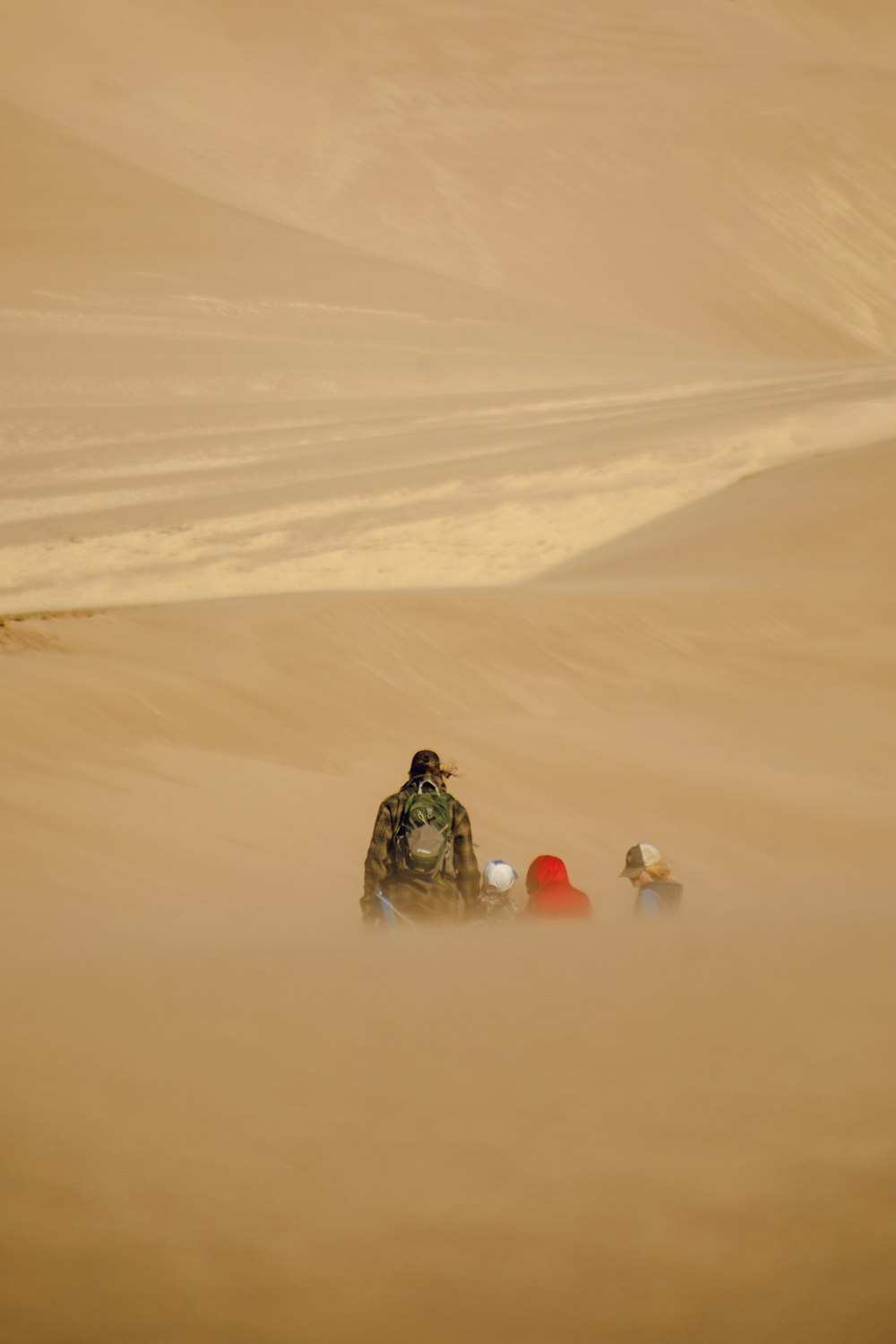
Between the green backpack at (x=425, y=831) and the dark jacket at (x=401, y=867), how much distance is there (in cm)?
4

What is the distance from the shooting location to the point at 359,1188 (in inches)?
133

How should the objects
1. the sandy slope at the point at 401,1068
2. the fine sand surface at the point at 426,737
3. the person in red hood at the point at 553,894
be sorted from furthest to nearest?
the person in red hood at the point at 553,894 → the fine sand surface at the point at 426,737 → the sandy slope at the point at 401,1068

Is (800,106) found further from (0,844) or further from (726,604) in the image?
(0,844)

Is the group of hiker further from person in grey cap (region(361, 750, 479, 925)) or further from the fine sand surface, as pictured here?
the fine sand surface

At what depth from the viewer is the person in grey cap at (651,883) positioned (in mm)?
6473

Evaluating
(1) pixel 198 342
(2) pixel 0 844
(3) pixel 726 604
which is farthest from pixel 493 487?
(2) pixel 0 844

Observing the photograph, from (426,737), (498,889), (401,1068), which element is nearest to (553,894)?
(498,889)

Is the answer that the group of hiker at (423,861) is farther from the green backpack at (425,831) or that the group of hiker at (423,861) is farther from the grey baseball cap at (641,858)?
the grey baseball cap at (641,858)

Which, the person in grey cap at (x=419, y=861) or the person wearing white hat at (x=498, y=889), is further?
the person wearing white hat at (x=498, y=889)

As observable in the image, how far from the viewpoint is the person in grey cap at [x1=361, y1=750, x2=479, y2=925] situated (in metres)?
5.94

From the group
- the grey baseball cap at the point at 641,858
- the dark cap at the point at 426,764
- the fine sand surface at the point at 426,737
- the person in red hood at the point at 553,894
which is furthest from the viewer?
the grey baseball cap at the point at 641,858

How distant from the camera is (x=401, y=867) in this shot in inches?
237

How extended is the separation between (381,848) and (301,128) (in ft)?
103

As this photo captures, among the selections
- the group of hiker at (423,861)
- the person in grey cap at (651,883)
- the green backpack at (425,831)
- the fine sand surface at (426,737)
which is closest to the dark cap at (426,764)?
the group of hiker at (423,861)
